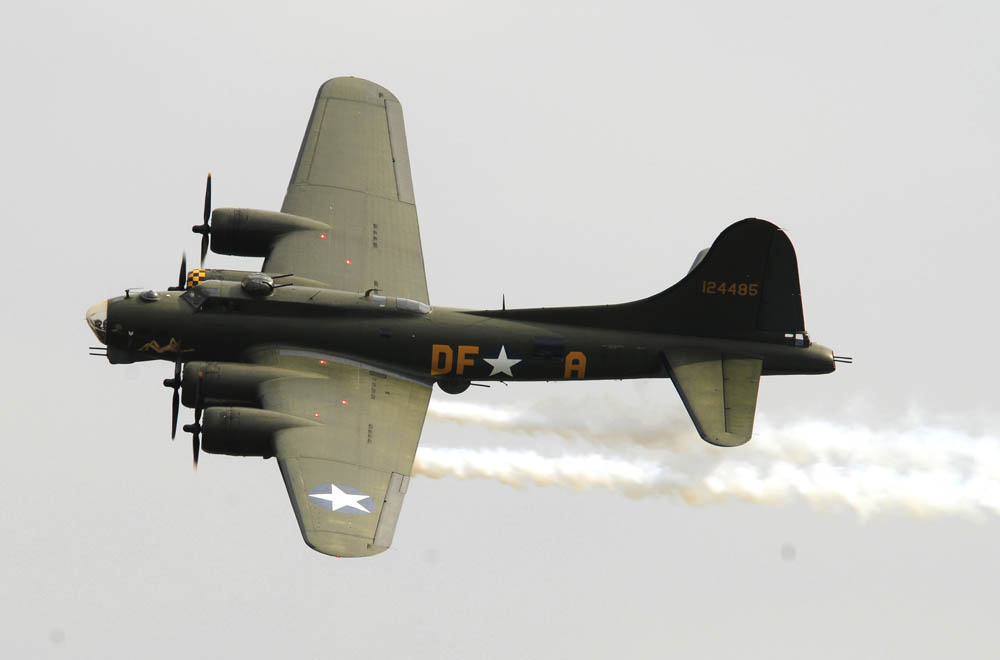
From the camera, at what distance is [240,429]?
1873 inches

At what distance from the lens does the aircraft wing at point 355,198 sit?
52.5 metres

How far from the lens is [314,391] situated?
4941 centimetres

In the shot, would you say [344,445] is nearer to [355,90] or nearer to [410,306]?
[410,306]

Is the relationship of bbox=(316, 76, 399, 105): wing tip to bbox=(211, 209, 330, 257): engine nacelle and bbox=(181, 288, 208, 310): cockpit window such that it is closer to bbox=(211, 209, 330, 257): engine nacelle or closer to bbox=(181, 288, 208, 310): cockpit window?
bbox=(211, 209, 330, 257): engine nacelle

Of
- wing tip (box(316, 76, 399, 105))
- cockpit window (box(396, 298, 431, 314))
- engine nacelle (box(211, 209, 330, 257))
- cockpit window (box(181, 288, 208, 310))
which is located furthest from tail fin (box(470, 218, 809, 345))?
wing tip (box(316, 76, 399, 105))

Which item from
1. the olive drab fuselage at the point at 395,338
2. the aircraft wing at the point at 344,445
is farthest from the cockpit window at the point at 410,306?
the aircraft wing at the point at 344,445

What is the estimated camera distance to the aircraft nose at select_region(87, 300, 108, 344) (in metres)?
50.4

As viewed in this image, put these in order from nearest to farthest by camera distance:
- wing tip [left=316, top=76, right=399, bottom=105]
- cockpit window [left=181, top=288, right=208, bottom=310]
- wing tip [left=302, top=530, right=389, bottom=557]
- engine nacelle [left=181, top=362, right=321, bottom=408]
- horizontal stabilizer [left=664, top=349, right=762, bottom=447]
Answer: wing tip [left=302, top=530, right=389, bottom=557]
engine nacelle [left=181, top=362, right=321, bottom=408]
horizontal stabilizer [left=664, top=349, right=762, bottom=447]
cockpit window [left=181, top=288, right=208, bottom=310]
wing tip [left=316, top=76, right=399, bottom=105]

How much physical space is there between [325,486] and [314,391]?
326 centimetres

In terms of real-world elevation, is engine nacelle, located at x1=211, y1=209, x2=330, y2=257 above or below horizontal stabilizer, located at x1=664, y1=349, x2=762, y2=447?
above

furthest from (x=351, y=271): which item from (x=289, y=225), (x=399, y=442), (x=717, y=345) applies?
(x=717, y=345)

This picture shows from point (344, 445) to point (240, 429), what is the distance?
253cm

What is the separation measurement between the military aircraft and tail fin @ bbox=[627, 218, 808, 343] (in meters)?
0.04

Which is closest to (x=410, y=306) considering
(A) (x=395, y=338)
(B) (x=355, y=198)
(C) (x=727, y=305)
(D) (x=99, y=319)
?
(A) (x=395, y=338)
